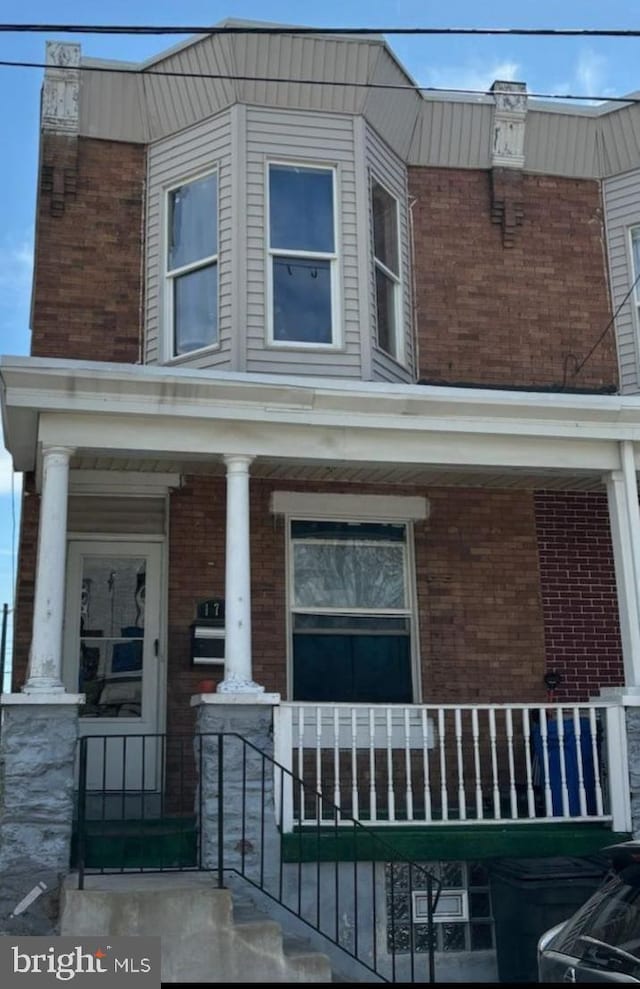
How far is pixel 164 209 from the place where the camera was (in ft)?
32.2

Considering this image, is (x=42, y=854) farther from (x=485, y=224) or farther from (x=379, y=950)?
(x=485, y=224)

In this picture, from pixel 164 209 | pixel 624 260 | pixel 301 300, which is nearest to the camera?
pixel 301 300

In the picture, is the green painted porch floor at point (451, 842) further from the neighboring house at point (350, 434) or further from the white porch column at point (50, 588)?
the white porch column at point (50, 588)

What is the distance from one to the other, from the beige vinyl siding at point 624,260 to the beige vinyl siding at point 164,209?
4.07 metres

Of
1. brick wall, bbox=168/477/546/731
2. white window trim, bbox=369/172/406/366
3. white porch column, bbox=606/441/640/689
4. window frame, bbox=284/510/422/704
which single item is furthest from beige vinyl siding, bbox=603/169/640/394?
window frame, bbox=284/510/422/704

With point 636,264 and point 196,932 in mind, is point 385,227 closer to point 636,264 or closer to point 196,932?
point 636,264

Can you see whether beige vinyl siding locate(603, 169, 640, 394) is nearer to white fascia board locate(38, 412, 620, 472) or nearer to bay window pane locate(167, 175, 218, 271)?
white fascia board locate(38, 412, 620, 472)

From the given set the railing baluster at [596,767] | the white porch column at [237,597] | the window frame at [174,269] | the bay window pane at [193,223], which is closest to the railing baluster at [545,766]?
the railing baluster at [596,767]

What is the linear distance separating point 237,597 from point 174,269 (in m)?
3.81

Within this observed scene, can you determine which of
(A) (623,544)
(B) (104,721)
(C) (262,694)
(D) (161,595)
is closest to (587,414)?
(A) (623,544)

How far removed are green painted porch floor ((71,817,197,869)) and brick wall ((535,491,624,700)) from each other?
3.81 m

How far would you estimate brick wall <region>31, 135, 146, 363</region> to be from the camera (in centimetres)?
938

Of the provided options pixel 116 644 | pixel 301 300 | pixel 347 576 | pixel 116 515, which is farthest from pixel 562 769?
pixel 301 300

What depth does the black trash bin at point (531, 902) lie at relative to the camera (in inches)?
262
